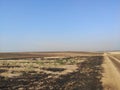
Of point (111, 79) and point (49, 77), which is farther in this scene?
point (49, 77)

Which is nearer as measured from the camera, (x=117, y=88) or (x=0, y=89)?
(x=0, y=89)

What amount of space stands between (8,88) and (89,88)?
17.2 ft

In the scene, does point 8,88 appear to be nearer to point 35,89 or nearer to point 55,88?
point 35,89

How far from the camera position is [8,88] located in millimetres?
18469

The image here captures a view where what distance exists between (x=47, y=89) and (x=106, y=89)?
383 centimetres

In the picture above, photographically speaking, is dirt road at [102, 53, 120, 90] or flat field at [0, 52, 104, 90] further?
dirt road at [102, 53, 120, 90]

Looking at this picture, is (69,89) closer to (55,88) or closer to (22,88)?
(55,88)

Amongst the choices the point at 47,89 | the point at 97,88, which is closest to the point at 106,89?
the point at 97,88

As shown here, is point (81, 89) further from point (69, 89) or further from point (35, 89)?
point (35, 89)

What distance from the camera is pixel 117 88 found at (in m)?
19.1

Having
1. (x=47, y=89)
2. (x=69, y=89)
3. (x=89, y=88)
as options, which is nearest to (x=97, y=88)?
(x=89, y=88)

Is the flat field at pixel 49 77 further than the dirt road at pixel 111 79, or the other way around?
the dirt road at pixel 111 79

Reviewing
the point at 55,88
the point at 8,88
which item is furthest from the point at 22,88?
the point at 55,88

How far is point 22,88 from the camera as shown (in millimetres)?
18562
